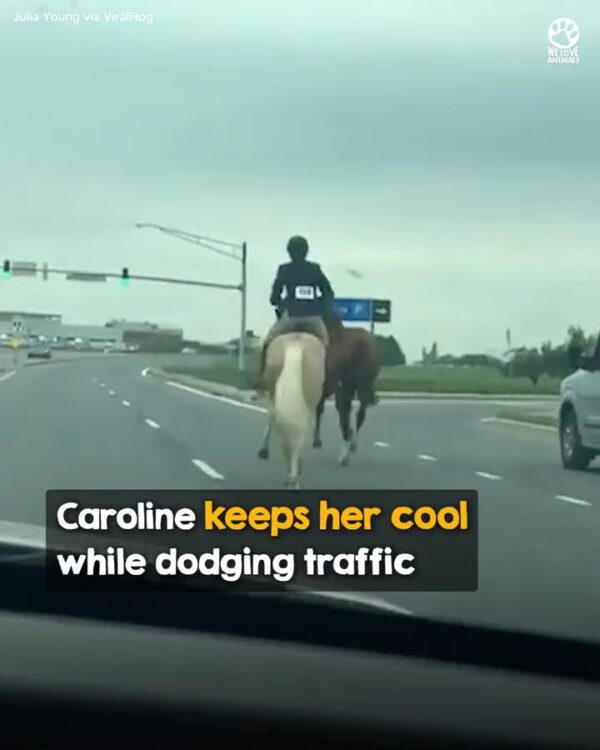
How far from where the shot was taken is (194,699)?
2691 mm

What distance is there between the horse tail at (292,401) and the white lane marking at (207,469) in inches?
21.8

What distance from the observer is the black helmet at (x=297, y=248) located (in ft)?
27.6

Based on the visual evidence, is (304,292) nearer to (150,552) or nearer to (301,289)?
(301,289)

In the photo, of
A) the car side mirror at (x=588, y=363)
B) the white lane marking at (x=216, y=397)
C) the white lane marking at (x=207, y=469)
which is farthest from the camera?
the white lane marking at (x=216, y=397)

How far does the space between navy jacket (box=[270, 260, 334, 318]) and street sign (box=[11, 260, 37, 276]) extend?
1311mm

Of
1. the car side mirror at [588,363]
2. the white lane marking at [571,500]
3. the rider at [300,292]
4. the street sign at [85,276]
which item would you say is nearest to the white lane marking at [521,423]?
the car side mirror at [588,363]

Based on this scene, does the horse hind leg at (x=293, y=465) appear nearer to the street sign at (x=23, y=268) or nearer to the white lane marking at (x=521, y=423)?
the street sign at (x=23, y=268)

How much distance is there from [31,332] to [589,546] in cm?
369

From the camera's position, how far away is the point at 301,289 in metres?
8.59

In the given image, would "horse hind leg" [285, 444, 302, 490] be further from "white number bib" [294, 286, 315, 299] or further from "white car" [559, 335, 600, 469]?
"white car" [559, 335, 600, 469]

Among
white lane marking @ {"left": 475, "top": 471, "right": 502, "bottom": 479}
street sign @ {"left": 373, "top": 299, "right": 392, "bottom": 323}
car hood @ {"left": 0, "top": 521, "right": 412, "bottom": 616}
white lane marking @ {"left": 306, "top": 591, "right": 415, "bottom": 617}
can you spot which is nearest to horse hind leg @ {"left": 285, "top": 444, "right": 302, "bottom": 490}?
street sign @ {"left": 373, "top": 299, "right": 392, "bottom": 323}

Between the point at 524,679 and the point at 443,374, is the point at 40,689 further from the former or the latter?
the point at 443,374

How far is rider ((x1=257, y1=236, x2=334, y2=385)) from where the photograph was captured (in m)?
8.44

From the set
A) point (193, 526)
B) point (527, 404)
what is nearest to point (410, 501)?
point (193, 526)
